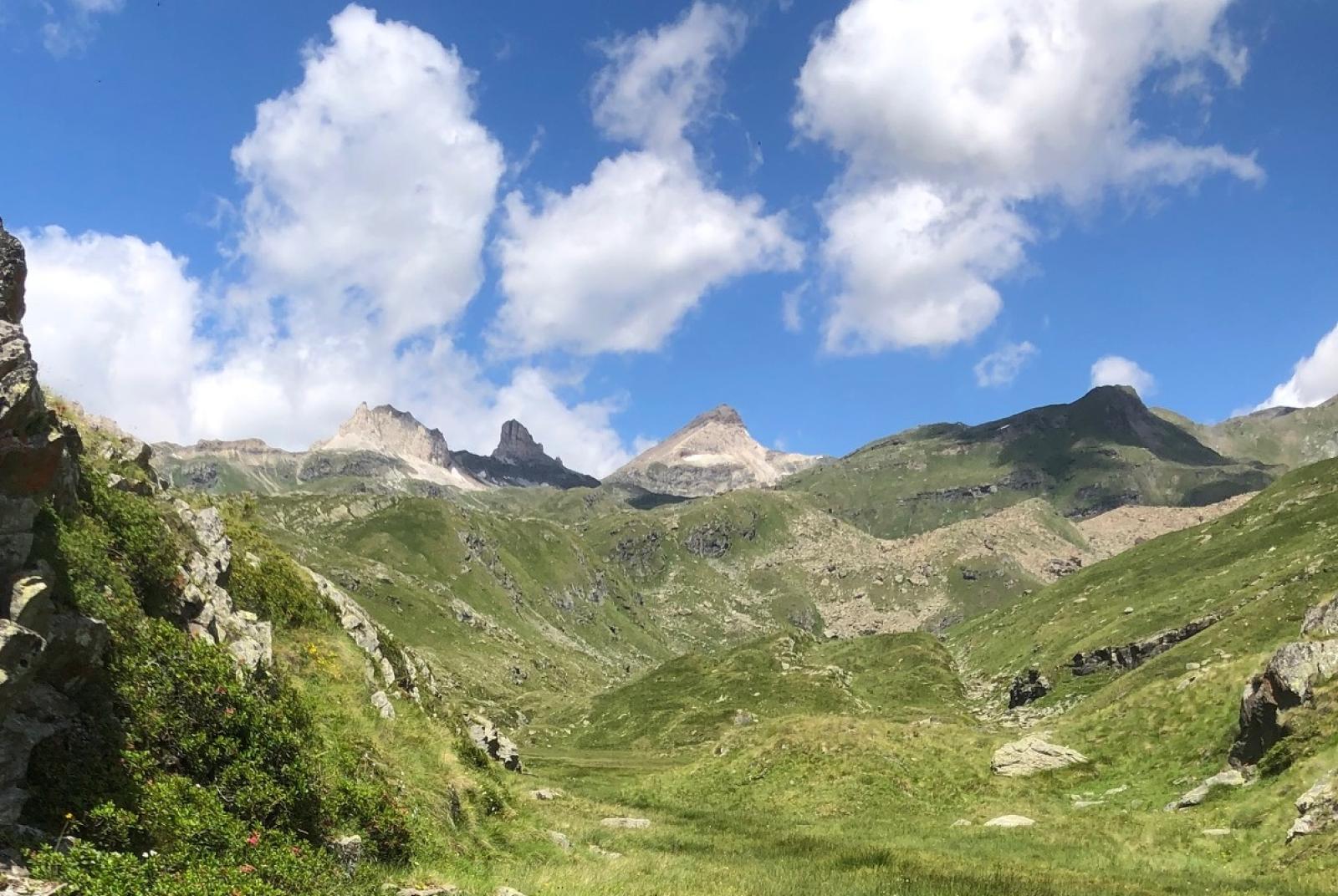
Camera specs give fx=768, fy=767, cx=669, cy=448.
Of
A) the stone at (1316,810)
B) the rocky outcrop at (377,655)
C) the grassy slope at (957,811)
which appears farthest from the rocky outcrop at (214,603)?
the stone at (1316,810)

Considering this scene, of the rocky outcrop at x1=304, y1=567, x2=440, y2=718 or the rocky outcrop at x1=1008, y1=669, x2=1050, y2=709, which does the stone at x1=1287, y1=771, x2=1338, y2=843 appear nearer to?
the rocky outcrop at x1=304, y1=567, x2=440, y2=718

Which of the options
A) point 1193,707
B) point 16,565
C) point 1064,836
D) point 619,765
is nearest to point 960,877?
point 1064,836

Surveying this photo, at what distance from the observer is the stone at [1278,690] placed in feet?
125

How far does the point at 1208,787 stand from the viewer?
39031 millimetres

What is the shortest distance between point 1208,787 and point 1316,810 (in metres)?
12.0

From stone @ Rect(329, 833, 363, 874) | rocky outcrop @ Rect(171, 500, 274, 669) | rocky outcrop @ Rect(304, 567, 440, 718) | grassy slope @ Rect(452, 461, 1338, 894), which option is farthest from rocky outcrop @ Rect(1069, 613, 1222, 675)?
stone @ Rect(329, 833, 363, 874)

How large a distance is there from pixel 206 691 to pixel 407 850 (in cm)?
620


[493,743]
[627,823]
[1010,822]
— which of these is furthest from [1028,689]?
[627,823]

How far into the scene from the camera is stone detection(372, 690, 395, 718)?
2909 centimetres

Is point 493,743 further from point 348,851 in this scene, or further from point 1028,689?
point 1028,689

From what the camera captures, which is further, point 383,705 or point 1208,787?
point 1208,787

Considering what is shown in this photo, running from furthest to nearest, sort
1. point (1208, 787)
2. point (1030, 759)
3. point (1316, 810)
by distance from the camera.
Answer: point (1030, 759), point (1208, 787), point (1316, 810)

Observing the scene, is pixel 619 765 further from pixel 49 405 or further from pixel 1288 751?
pixel 49 405

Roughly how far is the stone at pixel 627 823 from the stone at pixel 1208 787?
88.5 feet
